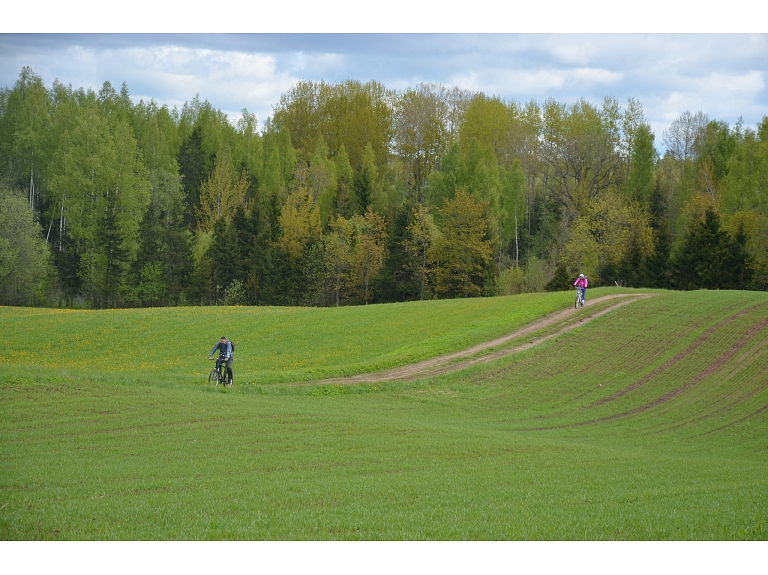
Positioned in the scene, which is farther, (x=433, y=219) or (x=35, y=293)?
(x=433, y=219)

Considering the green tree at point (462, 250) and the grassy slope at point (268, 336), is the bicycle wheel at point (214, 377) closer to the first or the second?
the grassy slope at point (268, 336)

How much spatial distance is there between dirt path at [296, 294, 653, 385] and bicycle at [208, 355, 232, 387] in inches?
144

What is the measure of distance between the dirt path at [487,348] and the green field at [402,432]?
33.3 inches

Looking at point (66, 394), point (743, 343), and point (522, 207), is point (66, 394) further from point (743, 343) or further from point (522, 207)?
point (522, 207)

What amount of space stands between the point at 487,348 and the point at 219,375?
1686 centimetres

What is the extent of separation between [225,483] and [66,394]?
12821 millimetres

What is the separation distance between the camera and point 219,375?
3100 cm

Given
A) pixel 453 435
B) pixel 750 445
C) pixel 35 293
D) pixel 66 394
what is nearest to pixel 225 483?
pixel 453 435

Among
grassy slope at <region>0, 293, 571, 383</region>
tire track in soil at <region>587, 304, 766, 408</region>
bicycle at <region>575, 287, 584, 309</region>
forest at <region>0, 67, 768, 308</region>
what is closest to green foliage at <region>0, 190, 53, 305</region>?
forest at <region>0, 67, 768, 308</region>

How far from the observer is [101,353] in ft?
149

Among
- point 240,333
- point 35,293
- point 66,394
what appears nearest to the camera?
point 66,394

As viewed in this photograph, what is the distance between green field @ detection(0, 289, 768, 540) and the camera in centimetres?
1264

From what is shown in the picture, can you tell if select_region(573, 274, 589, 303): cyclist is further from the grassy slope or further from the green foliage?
the green foliage

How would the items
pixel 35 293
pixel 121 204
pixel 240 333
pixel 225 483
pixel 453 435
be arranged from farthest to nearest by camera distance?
pixel 121 204
pixel 35 293
pixel 240 333
pixel 453 435
pixel 225 483
